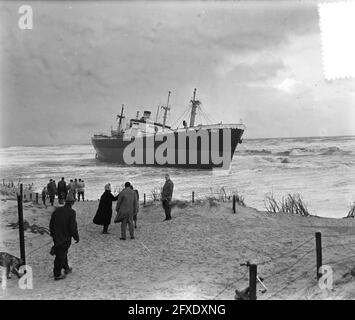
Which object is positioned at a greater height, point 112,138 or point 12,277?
point 112,138

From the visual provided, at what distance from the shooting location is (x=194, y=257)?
25.5ft

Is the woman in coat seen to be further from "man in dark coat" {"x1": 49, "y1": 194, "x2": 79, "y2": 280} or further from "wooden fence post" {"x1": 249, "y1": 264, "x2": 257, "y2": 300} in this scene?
"wooden fence post" {"x1": 249, "y1": 264, "x2": 257, "y2": 300}

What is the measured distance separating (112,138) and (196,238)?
173ft

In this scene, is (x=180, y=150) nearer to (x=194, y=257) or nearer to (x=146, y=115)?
(x=146, y=115)

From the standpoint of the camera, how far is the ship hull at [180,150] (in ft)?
143

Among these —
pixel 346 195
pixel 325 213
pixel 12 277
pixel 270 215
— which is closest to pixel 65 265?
pixel 12 277

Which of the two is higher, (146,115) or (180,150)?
(146,115)

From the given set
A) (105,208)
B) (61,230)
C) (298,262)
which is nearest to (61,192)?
(105,208)

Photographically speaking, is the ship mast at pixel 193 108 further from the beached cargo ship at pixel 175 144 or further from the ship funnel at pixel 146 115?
the ship funnel at pixel 146 115

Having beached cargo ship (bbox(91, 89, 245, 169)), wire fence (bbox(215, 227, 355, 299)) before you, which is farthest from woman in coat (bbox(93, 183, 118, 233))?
beached cargo ship (bbox(91, 89, 245, 169))

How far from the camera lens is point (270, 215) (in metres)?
12.6

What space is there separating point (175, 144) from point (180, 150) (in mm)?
958
